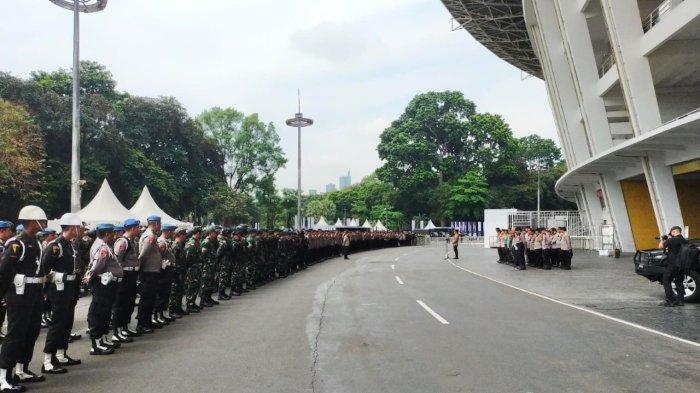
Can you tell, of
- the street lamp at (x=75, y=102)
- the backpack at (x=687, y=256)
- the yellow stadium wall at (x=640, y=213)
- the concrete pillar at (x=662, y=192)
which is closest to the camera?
the backpack at (x=687, y=256)

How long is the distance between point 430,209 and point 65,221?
222 feet

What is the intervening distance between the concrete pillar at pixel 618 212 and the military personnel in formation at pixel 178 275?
27.9m

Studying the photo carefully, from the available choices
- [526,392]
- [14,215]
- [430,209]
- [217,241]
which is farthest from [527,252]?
[430,209]

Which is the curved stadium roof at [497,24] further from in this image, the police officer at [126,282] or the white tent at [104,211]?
the police officer at [126,282]

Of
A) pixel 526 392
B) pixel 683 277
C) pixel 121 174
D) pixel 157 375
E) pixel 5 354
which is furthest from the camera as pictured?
pixel 121 174

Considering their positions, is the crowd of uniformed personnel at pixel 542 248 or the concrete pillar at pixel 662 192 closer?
the crowd of uniformed personnel at pixel 542 248

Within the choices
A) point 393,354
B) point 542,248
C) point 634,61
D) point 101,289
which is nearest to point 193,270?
point 101,289

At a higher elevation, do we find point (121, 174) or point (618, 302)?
point (121, 174)

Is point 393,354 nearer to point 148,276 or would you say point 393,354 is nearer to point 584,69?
point 148,276

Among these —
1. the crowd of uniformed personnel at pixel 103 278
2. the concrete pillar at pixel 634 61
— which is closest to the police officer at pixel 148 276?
the crowd of uniformed personnel at pixel 103 278

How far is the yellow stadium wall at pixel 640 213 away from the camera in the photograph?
103ft

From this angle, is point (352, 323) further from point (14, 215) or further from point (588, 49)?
point (14, 215)

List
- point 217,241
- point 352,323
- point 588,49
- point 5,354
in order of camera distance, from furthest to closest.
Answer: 1. point 588,49
2. point 217,241
3. point 352,323
4. point 5,354

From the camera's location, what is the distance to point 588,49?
29.2 meters
